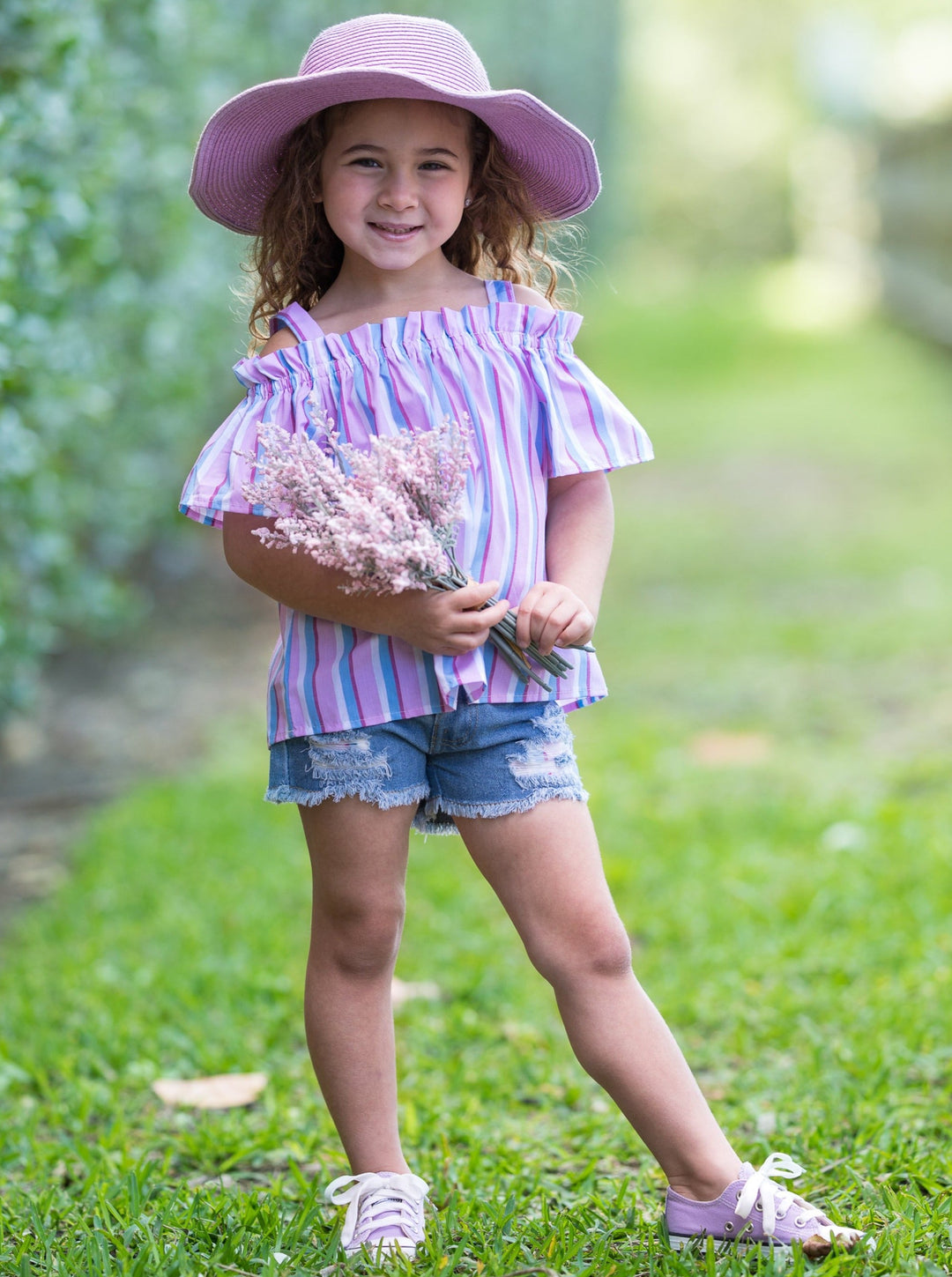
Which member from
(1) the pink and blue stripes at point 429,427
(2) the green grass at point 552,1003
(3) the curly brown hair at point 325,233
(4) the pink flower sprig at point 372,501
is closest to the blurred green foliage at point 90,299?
(2) the green grass at point 552,1003

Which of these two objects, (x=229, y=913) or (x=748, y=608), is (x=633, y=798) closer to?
(x=229, y=913)

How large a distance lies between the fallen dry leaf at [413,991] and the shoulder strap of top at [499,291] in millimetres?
1694

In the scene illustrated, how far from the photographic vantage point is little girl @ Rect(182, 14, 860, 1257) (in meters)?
2.01

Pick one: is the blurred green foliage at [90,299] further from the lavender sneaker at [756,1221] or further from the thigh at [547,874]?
the lavender sneaker at [756,1221]

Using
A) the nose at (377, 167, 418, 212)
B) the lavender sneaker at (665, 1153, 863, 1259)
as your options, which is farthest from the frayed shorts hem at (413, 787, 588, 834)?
the nose at (377, 167, 418, 212)

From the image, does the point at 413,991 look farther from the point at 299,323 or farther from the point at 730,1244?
the point at 299,323

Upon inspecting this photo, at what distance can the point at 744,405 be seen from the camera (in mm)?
14234

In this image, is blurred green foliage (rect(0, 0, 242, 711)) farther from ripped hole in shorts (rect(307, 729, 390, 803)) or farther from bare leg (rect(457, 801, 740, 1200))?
bare leg (rect(457, 801, 740, 1200))

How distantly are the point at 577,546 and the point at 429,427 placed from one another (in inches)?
10.4

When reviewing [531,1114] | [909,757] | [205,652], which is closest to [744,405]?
[205,652]

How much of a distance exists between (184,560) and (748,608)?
8.97 ft

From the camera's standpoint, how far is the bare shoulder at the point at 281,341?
2.07 m

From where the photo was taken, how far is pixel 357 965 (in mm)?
2148

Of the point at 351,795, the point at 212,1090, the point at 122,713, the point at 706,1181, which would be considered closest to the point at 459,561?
the point at 351,795
